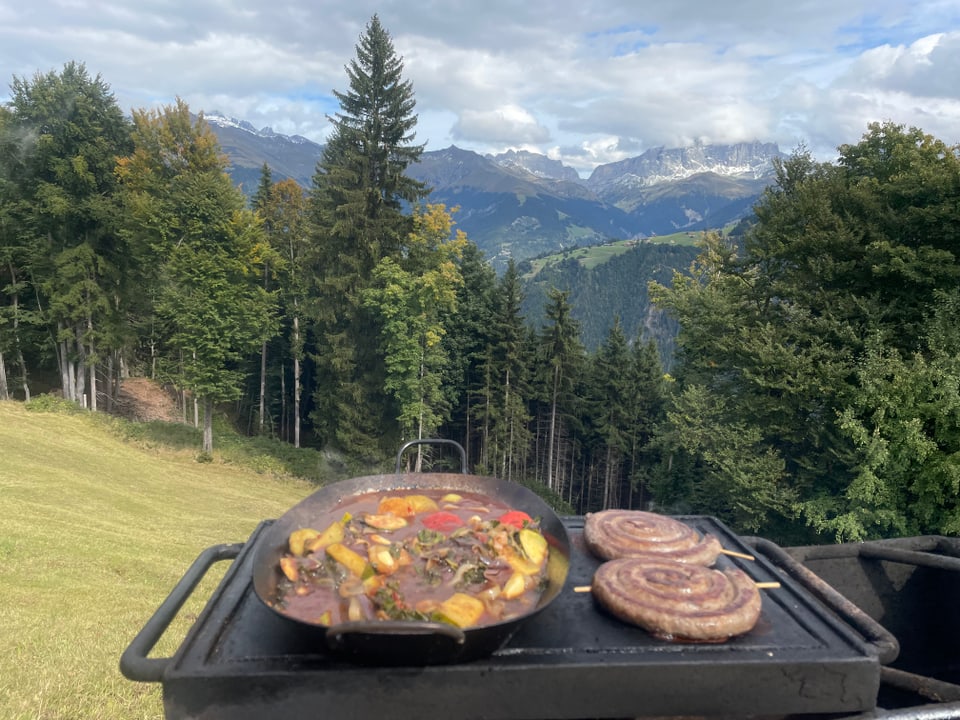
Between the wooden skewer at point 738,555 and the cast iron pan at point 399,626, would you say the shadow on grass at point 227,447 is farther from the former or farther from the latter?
the wooden skewer at point 738,555

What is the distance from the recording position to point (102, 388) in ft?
125

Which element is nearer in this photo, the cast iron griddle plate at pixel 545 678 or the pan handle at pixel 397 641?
the pan handle at pixel 397 641

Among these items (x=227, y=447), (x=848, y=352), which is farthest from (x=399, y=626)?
(x=227, y=447)

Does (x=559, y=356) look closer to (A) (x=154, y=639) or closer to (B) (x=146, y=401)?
(B) (x=146, y=401)

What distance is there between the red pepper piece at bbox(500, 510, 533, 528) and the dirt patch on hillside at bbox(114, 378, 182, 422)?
1441 inches

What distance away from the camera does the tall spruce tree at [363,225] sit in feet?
88.9

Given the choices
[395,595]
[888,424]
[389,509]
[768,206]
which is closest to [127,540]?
[389,509]

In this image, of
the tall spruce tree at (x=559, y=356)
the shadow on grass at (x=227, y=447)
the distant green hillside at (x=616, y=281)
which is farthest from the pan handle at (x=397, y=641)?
the distant green hillside at (x=616, y=281)

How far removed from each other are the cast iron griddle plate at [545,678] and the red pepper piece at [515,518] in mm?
726

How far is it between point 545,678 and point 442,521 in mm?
1293

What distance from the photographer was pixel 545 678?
2.41 m

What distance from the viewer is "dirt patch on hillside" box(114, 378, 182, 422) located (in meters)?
35.3

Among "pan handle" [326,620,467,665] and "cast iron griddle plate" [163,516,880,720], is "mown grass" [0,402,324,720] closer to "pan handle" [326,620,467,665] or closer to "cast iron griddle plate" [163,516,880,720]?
"cast iron griddle plate" [163,516,880,720]

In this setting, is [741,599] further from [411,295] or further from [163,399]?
[163,399]
